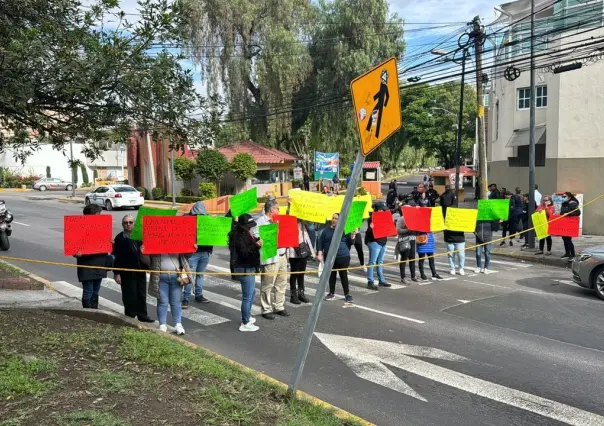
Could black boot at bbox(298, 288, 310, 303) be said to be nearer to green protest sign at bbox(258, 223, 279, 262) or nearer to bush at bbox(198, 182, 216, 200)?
green protest sign at bbox(258, 223, 279, 262)

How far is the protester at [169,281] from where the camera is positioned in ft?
23.3

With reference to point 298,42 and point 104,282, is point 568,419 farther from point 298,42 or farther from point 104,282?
point 298,42

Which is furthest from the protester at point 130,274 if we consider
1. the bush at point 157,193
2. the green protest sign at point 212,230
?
the bush at point 157,193

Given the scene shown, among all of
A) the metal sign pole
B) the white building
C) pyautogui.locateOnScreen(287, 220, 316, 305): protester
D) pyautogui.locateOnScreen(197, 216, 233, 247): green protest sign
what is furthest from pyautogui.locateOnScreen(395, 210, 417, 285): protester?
the white building

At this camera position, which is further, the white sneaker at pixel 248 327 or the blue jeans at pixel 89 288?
the blue jeans at pixel 89 288

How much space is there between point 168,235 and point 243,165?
25374 millimetres

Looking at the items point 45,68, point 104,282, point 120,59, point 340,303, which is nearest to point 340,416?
point 120,59

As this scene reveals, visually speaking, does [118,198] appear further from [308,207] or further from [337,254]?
[337,254]

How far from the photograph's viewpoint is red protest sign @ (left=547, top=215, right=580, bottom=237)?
13359 mm

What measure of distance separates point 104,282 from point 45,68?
261 inches

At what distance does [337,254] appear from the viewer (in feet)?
30.5

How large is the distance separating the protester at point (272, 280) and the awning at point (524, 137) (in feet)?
54.5

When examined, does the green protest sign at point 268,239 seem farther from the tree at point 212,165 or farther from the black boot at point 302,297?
the tree at point 212,165

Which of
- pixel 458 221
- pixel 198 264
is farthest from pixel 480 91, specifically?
pixel 198 264
